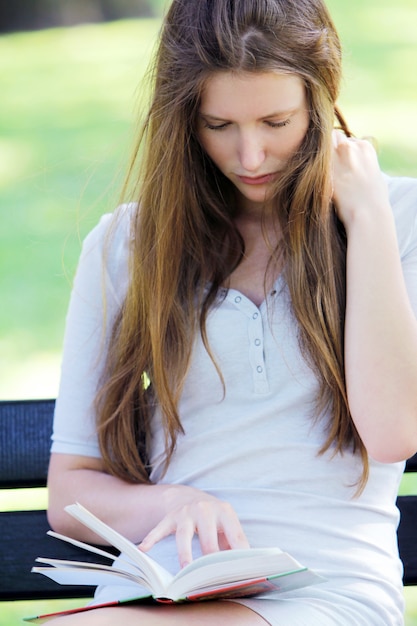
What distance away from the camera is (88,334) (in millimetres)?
A: 2293

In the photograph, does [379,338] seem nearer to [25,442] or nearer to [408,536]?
[408,536]

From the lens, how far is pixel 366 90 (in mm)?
7441

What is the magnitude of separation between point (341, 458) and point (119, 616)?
0.53 meters

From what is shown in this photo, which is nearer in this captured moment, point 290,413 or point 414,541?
point 290,413

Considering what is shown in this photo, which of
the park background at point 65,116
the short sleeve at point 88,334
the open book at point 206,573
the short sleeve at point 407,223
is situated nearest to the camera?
the open book at point 206,573

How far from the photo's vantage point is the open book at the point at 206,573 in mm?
1701

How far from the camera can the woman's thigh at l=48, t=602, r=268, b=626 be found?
1791 mm

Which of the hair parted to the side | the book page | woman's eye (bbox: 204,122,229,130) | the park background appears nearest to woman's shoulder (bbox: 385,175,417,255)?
the hair parted to the side

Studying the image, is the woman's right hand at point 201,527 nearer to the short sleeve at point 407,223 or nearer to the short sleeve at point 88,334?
the short sleeve at point 88,334

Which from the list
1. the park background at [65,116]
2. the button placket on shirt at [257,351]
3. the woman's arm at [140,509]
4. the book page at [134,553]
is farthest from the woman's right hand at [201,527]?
the park background at [65,116]

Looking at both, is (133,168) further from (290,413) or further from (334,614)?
(334,614)

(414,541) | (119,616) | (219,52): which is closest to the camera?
(119,616)

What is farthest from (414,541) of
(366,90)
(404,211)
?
(366,90)

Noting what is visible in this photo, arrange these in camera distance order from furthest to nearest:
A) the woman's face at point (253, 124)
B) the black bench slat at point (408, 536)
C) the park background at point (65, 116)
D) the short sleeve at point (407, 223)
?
the park background at point (65, 116) < the black bench slat at point (408, 536) < the short sleeve at point (407, 223) < the woman's face at point (253, 124)
